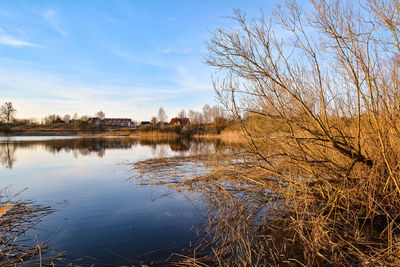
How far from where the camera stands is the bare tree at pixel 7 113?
54.6 meters

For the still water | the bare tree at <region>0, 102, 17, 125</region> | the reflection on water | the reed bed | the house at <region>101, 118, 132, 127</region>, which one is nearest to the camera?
the reed bed

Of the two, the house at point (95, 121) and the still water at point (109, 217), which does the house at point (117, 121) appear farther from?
the still water at point (109, 217)

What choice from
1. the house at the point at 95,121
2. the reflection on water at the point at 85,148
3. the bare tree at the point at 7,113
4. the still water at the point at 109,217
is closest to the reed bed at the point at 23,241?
the still water at the point at 109,217

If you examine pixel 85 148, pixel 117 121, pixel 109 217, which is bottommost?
pixel 109 217

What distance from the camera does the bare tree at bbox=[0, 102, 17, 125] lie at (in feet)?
179

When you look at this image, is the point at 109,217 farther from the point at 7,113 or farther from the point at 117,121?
the point at 117,121

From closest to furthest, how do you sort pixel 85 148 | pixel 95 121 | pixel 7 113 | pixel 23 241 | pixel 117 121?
pixel 23 241 < pixel 85 148 < pixel 7 113 < pixel 95 121 < pixel 117 121

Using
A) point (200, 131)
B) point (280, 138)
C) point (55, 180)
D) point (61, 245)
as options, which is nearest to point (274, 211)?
point (280, 138)

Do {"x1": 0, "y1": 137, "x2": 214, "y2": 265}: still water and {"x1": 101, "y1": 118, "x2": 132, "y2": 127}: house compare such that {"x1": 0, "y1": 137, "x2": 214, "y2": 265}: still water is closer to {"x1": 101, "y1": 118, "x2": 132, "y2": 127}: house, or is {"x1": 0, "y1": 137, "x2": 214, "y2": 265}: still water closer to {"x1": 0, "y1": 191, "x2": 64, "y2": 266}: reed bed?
{"x1": 0, "y1": 191, "x2": 64, "y2": 266}: reed bed

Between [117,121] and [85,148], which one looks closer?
[85,148]

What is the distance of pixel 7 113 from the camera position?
55.6 m

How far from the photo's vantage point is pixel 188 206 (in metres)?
6.25

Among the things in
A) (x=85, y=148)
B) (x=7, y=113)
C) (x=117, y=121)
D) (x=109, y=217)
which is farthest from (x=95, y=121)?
(x=109, y=217)

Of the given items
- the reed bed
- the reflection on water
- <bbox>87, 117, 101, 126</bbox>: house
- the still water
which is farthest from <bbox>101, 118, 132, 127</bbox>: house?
the reed bed
